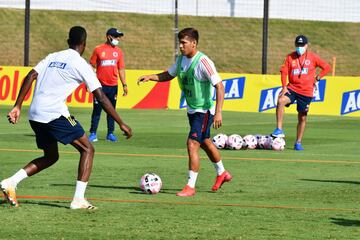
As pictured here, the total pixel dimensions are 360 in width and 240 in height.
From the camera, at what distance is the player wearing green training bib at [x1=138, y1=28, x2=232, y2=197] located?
1349 centimetres

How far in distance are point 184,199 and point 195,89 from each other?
4.87 feet

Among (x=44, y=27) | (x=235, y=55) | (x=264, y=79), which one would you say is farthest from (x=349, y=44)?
(x=264, y=79)

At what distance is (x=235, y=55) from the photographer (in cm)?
5178

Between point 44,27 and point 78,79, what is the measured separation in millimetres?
42467

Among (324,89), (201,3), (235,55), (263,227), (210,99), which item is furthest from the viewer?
(235,55)

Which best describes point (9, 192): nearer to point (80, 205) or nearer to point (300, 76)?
point (80, 205)

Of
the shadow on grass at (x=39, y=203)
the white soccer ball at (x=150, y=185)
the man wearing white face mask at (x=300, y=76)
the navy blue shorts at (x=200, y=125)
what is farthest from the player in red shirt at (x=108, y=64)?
the shadow on grass at (x=39, y=203)

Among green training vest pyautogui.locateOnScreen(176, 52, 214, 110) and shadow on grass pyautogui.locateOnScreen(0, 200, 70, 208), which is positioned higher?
green training vest pyautogui.locateOnScreen(176, 52, 214, 110)

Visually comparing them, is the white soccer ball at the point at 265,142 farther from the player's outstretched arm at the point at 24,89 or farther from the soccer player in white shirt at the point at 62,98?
the player's outstretched arm at the point at 24,89

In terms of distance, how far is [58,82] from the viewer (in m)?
11.8

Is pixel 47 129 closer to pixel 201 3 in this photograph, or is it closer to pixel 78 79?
pixel 78 79

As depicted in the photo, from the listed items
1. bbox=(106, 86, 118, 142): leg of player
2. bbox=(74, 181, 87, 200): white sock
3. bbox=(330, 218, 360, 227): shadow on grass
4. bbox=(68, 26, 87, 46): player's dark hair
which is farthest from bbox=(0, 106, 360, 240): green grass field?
bbox=(68, 26, 87, 46): player's dark hair

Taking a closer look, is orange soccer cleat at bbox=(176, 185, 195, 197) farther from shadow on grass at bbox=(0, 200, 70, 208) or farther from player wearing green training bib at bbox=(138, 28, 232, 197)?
shadow on grass at bbox=(0, 200, 70, 208)

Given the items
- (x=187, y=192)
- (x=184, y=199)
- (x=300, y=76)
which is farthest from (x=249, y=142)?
(x=184, y=199)
